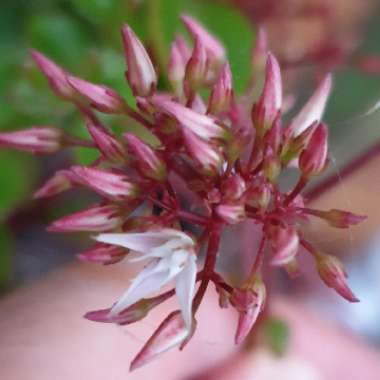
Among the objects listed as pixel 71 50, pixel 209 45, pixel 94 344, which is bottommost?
pixel 94 344

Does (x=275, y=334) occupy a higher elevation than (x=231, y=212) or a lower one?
lower

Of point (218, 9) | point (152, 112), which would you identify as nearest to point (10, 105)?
point (218, 9)

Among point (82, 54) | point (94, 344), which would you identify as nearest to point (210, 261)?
point (94, 344)

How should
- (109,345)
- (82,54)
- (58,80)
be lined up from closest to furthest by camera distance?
(58,80), (109,345), (82,54)

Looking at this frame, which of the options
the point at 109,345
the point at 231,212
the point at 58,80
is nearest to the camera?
the point at 231,212

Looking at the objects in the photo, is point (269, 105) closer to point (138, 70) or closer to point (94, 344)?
point (138, 70)

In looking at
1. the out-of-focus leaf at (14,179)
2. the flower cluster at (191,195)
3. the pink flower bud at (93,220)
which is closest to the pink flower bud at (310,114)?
the flower cluster at (191,195)

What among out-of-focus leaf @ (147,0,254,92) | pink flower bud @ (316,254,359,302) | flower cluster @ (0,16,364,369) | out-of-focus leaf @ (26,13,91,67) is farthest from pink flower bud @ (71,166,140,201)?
out-of-focus leaf @ (26,13,91,67)

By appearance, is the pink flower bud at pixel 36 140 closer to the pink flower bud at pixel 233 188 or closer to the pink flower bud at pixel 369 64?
the pink flower bud at pixel 233 188
